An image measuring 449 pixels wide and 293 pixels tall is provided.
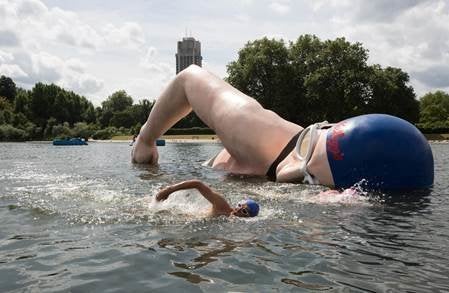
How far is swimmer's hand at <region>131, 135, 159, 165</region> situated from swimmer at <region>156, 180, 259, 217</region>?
11.5 metres

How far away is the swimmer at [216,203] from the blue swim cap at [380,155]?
12.5ft

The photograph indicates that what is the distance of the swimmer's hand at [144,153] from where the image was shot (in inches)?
749

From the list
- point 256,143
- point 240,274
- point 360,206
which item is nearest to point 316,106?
point 256,143

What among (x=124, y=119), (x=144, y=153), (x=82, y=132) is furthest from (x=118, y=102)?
(x=144, y=153)

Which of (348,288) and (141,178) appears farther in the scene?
(141,178)

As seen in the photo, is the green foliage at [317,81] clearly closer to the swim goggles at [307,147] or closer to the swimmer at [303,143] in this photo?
the swimmer at [303,143]

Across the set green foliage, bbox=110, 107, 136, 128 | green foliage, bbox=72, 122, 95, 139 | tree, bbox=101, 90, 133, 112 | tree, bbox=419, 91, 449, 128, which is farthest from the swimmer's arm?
tree, bbox=101, 90, 133, 112

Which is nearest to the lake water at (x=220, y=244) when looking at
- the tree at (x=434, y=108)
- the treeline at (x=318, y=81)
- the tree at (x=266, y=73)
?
the treeline at (x=318, y=81)

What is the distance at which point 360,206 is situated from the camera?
876 cm

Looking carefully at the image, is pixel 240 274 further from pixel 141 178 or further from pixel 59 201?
pixel 141 178

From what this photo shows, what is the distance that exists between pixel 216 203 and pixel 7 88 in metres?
133

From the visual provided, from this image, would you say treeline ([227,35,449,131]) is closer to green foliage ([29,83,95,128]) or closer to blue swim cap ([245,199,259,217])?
green foliage ([29,83,95,128])

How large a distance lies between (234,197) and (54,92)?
97.1 meters

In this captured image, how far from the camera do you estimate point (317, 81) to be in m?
60.0
